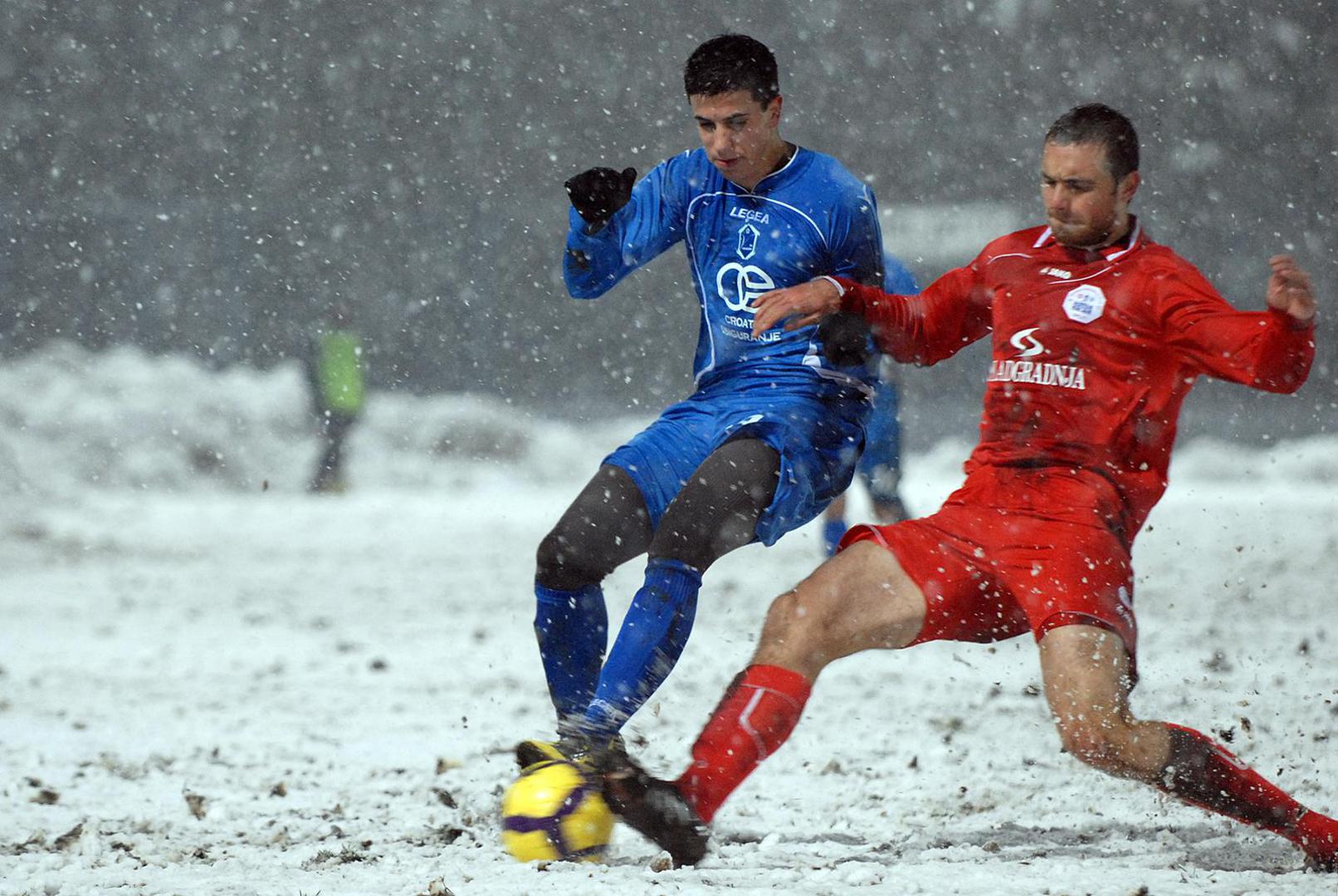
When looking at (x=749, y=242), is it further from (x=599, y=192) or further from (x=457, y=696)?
(x=457, y=696)

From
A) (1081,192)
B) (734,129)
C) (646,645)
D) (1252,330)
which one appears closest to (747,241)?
(734,129)

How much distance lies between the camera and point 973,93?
1251 cm

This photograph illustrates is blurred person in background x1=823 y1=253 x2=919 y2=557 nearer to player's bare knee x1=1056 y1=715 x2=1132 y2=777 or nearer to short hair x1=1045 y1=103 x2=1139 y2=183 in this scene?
short hair x1=1045 y1=103 x2=1139 y2=183

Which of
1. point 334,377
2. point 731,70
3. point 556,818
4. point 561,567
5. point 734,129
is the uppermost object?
point 334,377

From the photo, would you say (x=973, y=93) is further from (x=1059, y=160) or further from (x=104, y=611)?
(x=1059, y=160)

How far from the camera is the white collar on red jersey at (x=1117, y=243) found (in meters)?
3.10

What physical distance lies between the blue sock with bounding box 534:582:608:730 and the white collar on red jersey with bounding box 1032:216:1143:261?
4.01ft

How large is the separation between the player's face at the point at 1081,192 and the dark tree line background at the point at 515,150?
8.73m

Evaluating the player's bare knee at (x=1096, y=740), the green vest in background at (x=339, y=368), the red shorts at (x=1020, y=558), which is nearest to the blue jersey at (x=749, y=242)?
the red shorts at (x=1020, y=558)

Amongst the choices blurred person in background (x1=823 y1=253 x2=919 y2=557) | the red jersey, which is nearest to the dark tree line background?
blurred person in background (x1=823 y1=253 x2=919 y2=557)

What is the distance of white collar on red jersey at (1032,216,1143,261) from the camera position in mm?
3096

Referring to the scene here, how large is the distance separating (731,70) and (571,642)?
4.36ft

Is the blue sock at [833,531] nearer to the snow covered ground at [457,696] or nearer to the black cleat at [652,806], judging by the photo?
the snow covered ground at [457,696]

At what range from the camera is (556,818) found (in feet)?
9.70
